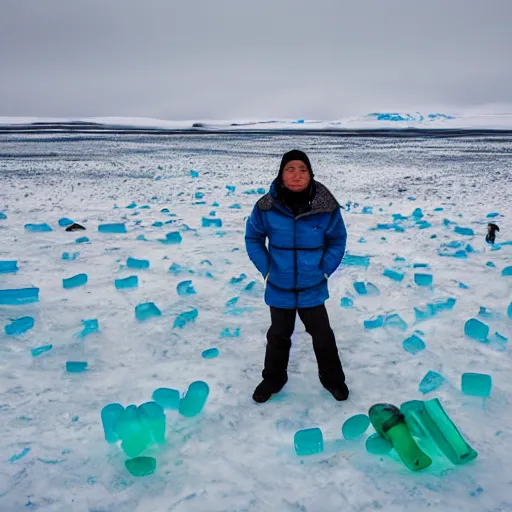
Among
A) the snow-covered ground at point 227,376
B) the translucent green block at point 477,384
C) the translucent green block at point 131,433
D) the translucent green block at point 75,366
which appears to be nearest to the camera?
the snow-covered ground at point 227,376

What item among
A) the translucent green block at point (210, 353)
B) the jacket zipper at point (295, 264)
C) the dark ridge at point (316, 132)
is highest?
the dark ridge at point (316, 132)

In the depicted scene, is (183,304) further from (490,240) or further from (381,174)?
(381,174)

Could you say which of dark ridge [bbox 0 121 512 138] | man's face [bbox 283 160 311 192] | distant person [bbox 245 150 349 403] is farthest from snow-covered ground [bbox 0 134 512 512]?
dark ridge [bbox 0 121 512 138]

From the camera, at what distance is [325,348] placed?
2498 mm

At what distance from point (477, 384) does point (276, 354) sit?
113 cm

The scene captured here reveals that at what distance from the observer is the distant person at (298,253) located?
2309mm

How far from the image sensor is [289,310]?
246cm

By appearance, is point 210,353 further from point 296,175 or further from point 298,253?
point 296,175

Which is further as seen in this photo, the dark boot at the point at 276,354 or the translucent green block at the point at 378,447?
the dark boot at the point at 276,354

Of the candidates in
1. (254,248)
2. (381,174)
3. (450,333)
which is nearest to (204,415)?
(254,248)

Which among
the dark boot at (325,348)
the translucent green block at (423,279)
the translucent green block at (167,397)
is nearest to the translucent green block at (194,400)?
the translucent green block at (167,397)

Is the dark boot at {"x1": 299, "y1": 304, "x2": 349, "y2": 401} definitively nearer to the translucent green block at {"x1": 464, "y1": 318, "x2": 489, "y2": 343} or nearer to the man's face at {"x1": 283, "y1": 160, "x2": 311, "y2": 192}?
the man's face at {"x1": 283, "y1": 160, "x2": 311, "y2": 192}

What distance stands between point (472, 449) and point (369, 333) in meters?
1.26

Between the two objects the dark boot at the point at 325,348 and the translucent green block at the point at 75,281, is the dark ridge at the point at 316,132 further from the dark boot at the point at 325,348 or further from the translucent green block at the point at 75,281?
the dark boot at the point at 325,348
